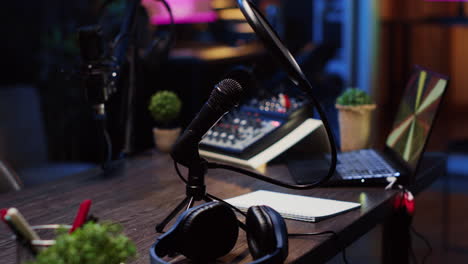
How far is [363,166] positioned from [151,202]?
58cm

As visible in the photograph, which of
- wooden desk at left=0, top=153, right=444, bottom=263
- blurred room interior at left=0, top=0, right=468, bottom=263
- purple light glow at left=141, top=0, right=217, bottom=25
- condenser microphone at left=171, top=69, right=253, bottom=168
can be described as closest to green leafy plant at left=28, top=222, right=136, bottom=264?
wooden desk at left=0, top=153, right=444, bottom=263

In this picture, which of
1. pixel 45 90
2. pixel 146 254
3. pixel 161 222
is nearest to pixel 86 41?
pixel 161 222

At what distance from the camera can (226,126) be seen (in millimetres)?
1889

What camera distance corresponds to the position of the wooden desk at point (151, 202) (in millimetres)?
1176

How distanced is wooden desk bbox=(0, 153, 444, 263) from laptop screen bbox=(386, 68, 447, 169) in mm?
167

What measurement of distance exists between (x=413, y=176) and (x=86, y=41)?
3.09 ft

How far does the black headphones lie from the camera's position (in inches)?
40.1

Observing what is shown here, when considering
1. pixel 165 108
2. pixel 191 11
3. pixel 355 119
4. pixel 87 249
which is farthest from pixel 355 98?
pixel 191 11

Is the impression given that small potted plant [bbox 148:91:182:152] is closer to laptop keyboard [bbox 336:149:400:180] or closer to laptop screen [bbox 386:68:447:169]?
laptop keyboard [bbox 336:149:400:180]

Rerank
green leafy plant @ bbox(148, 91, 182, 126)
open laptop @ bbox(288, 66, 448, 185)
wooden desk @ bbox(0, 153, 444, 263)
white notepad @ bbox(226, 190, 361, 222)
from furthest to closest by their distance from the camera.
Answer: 1. green leafy plant @ bbox(148, 91, 182, 126)
2. open laptop @ bbox(288, 66, 448, 185)
3. white notepad @ bbox(226, 190, 361, 222)
4. wooden desk @ bbox(0, 153, 444, 263)

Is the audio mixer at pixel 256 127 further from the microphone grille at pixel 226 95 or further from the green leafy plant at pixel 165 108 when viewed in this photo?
the microphone grille at pixel 226 95

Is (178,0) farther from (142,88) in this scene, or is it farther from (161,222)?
(161,222)

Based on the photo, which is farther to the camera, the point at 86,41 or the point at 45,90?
the point at 45,90

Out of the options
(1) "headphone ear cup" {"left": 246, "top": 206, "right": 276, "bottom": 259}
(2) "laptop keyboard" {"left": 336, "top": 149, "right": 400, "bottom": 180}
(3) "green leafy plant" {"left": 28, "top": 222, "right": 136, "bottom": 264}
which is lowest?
(2) "laptop keyboard" {"left": 336, "top": 149, "right": 400, "bottom": 180}
